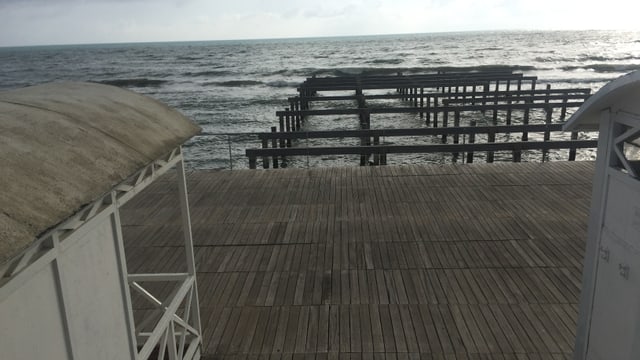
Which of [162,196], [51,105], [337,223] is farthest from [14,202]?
[162,196]

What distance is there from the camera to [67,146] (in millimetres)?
3271

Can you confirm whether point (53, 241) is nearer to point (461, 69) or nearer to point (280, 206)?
point (280, 206)

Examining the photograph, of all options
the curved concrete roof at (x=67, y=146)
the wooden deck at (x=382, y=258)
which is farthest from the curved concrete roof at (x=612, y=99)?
the curved concrete roof at (x=67, y=146)


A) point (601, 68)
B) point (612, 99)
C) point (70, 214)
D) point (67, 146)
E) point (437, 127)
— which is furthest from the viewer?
point (601, 68)

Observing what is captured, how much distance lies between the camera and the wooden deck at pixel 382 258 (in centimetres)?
605

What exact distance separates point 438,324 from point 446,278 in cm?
131

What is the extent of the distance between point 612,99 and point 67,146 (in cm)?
420

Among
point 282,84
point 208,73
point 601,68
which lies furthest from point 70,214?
point 208,73

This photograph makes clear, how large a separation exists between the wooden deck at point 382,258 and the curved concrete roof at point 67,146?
2.92 m

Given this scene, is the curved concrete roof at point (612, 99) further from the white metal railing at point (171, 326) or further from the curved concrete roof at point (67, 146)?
the white metal railing at point (171, 326)

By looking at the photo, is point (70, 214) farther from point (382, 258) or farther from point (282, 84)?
point (282, 84)

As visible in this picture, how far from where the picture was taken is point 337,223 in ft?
32.2

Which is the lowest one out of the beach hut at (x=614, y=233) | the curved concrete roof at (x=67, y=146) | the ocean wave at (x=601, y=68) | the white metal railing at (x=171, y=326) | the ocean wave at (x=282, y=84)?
the ocean wave at (x=282, y=84)

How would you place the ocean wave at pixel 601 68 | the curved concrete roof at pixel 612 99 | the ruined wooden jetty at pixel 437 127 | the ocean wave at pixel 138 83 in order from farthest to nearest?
the ocean wave at pixel 601 68
the ocean wave at pixel 138 83
the ruined wooden jetty at pixel 437 127
the curved concrete roof at pixel 612 99
